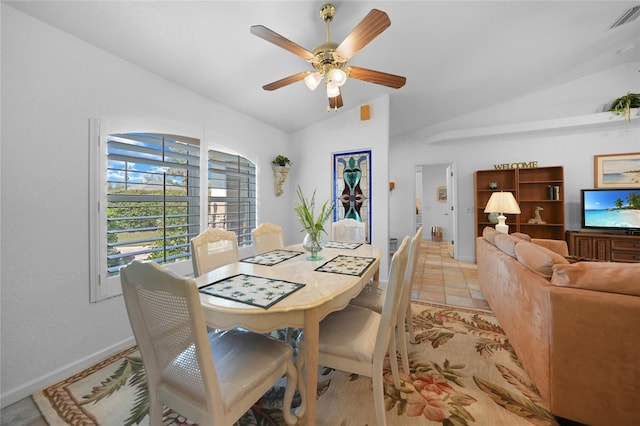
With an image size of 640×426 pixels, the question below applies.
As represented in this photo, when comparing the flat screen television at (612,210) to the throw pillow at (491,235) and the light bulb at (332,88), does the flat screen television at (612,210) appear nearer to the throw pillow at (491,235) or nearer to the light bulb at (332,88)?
the throw pillow at (491,235)

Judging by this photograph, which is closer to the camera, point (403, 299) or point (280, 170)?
point (403, 299)

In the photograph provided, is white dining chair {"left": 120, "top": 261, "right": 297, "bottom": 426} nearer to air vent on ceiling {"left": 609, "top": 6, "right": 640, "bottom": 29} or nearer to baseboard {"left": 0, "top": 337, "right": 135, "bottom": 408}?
baseboard {"left": 0, "top": 337, "right": 135, "bottom": 408}

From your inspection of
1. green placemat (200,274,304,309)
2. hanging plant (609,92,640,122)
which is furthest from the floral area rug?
hanging plant (609,92,640,122)

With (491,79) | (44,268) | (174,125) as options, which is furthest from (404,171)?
(44,268)

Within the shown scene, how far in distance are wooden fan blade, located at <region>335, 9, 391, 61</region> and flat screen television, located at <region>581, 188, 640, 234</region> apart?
4.72 metres

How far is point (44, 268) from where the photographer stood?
1.60m

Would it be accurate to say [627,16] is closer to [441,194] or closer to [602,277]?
[602,277]

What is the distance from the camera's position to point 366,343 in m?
1.25

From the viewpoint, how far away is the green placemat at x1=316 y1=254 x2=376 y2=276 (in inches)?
61.8

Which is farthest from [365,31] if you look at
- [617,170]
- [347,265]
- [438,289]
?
[617,170]

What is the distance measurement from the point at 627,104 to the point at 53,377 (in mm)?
7300

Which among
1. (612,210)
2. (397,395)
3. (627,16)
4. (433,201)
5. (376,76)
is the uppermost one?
(627,16)

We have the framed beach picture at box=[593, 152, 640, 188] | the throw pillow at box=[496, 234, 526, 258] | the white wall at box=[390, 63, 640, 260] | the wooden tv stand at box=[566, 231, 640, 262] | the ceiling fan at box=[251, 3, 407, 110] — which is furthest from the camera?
the white wall at box=[390, 63, 640, 260]

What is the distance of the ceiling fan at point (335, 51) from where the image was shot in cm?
145
